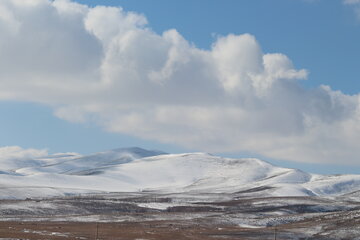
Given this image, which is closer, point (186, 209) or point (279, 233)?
point (279, 233)

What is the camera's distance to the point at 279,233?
112 metres

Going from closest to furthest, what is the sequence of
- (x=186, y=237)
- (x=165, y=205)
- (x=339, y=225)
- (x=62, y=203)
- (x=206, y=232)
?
(x=186, y=237), (x=206, y=232), (x=339, y=225), (x=62, y=203), (x=165, y=205)

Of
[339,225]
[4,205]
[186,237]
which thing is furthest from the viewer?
[4,205]

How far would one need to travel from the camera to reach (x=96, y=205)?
187375 millimetres

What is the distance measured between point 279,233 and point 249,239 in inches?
425

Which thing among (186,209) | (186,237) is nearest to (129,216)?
(186,209)

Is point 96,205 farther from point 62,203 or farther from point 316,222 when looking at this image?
point 316,222

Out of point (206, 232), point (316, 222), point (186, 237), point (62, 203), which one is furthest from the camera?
point (62, 203)

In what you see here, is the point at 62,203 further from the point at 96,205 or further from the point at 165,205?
the point at 165,205

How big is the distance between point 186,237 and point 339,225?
39.1 metres

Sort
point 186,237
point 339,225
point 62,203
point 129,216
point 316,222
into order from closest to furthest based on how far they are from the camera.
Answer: point 186,237 < point 339,225 < point 316,222 < point 129,216 < point 62,203

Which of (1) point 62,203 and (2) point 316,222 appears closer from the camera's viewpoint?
(2) point 316,222

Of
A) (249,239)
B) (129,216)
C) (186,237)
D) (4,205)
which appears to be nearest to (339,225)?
(249,239)

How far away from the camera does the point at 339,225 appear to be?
124 metres
